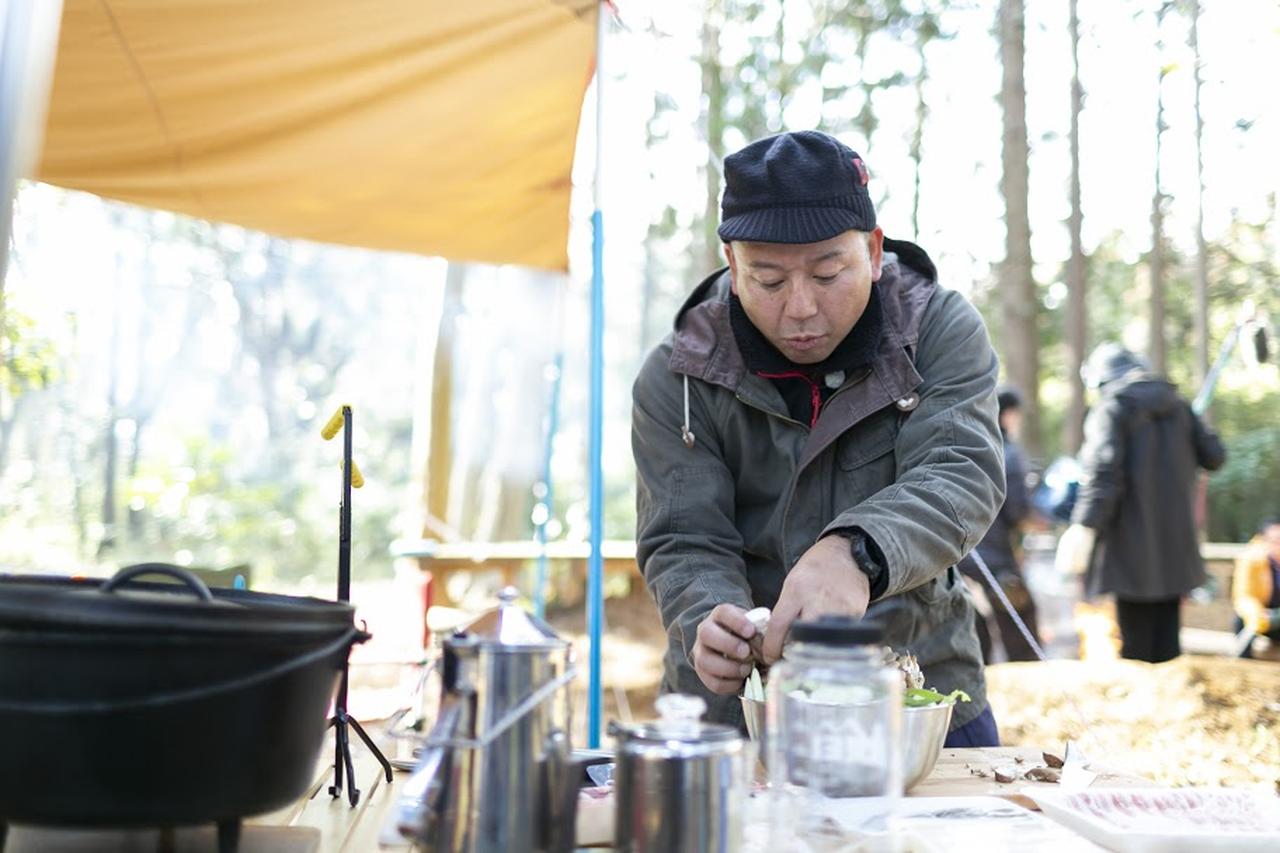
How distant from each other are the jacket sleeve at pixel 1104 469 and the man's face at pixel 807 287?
4710mm

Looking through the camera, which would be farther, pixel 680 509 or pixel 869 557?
pixel 680 509

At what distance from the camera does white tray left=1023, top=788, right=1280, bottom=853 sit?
1.23 meters

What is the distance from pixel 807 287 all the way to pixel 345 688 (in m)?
0.98

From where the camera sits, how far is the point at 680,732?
1047 millimetres

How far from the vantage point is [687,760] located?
1.02 meters

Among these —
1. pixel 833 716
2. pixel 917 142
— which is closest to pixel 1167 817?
pixel 833 716

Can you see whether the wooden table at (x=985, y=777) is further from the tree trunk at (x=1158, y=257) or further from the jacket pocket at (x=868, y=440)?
the tree trunk at (x=1158, y=257)

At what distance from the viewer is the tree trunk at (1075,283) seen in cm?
1407

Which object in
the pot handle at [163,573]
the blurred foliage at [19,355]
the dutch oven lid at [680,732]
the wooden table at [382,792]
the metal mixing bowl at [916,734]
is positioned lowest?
the wooden table at [382,792]

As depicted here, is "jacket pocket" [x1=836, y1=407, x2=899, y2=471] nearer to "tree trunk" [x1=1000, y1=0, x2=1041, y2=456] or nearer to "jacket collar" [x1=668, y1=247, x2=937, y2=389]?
"jacket collar" [x1=668, y1=247, x2=937, y2=389]

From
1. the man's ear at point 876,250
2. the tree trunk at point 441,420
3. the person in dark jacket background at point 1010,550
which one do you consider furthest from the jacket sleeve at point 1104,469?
the tree trunk at point 441,420

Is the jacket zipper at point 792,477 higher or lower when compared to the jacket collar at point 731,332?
lower

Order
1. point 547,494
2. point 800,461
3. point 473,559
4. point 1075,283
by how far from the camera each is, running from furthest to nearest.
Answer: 1. point 1075,283
2. point 473,559
3. point 547,494
4. point 800,461

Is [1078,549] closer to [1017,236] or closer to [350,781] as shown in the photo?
[1017,236]
